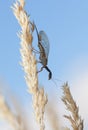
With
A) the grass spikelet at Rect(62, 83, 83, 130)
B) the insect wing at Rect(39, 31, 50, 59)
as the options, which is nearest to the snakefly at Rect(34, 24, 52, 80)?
the insect wing at Rect(39, 31, 50, 59)

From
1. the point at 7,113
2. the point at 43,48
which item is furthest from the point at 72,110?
the point at 7,113

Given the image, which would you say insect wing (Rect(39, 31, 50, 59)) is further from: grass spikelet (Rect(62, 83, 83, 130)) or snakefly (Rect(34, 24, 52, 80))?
grass spikelet (Rect(62, 83, 83, 130))

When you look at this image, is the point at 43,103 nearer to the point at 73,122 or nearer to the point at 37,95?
the point at 37,95

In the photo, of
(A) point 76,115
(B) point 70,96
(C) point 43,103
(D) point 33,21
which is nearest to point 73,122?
(A) point 76,115

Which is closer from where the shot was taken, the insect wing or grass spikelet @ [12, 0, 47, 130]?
grass spikelet @ [12, 0, 47, 130]

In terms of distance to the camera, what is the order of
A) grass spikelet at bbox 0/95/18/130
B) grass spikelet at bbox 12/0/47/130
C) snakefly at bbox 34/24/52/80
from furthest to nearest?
snakefly at bbox 34/24/52/80
grass spikelet at bbox 12/0/47/130
grass spikelet at bbox 0/95/18/130

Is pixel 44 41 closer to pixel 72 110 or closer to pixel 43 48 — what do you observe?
pixel 43 48
